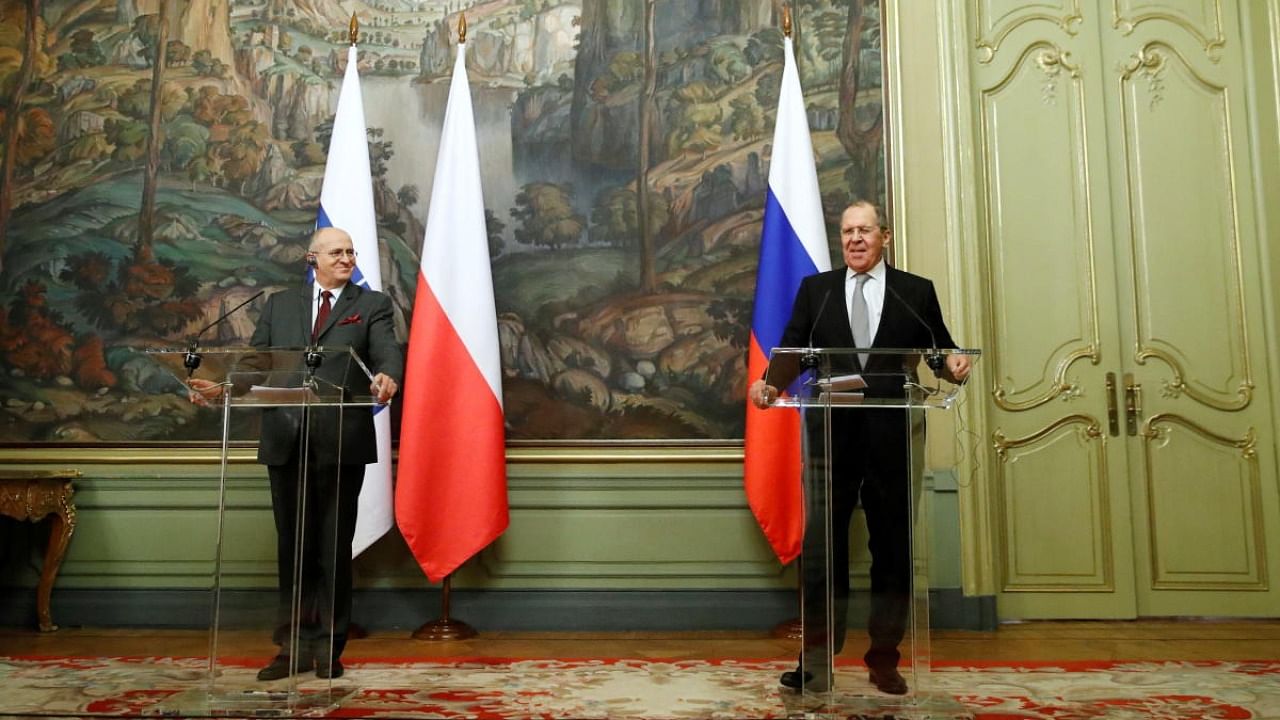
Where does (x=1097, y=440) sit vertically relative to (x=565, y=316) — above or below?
below

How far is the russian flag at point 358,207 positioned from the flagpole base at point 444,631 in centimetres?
47

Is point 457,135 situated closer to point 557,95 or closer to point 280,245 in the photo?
point 557,95

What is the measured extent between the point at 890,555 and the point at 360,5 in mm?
3855

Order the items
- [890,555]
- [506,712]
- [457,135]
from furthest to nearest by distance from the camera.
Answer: [457,135]
[506,712]
[890,555]

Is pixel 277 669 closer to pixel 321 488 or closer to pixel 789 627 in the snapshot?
pixel 321 488

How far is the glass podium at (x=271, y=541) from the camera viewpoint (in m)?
2.82

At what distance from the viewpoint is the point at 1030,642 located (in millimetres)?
4398

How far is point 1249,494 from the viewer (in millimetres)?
5055

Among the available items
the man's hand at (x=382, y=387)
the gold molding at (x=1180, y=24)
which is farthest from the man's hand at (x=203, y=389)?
the gold molding at (x=1180, y=24)

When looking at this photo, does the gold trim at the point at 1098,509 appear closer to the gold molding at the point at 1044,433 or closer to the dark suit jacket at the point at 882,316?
the gold molding at the point at 1044,433

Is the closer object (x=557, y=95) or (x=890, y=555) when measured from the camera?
(x=890, y=555)

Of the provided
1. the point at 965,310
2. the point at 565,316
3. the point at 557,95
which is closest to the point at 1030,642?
the point at 965,310

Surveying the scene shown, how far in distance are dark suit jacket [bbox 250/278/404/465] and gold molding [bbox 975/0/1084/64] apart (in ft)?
10.9

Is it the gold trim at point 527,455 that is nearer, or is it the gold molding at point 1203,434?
the gold trim at point 527,455
